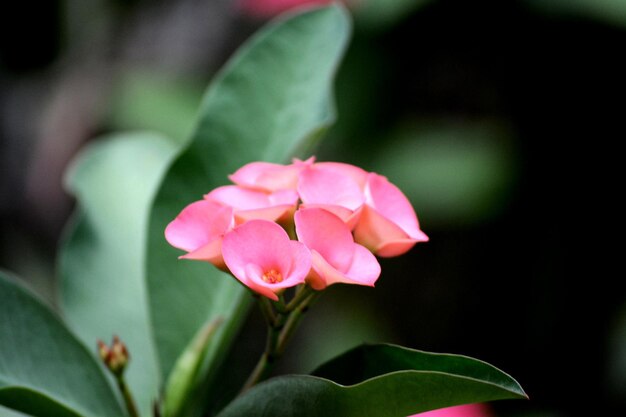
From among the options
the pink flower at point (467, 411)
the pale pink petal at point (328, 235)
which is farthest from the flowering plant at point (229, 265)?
the pink flower at point (467, 411)

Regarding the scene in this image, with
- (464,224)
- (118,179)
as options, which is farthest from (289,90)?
(464,224)

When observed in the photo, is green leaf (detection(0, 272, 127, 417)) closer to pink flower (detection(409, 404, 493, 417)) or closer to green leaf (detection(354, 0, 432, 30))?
pink flower (detection(409, 404, 493, 417))

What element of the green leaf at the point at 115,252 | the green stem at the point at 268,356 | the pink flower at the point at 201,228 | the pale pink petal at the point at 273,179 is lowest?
the green leaf at the point at 115,252

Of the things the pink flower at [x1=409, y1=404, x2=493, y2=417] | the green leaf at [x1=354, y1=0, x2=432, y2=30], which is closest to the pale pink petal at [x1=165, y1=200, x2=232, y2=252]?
the pink flower at [x1=409, y1=404, x2=493, y2=417]

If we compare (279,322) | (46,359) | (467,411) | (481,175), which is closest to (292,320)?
(279,322)

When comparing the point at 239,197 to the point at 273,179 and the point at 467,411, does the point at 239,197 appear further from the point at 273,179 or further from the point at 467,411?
the point at 467,411

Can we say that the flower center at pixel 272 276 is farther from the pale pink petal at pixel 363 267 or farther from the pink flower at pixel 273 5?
the pink flower at pixel 273 5
